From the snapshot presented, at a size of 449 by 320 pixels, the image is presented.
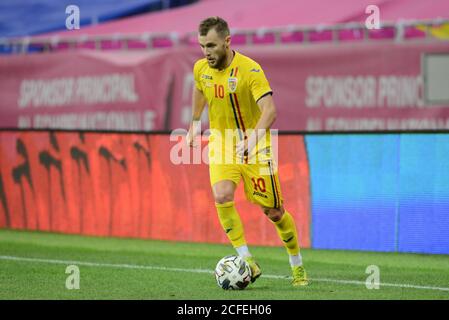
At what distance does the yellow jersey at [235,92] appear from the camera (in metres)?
10.3

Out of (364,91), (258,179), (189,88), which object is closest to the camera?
(258,179)

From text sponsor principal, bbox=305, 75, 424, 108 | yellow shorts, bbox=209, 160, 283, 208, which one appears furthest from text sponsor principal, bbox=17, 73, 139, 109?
yellow shorts, bbox=209, 160, 283, 208

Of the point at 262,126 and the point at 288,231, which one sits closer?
the point at 262,126

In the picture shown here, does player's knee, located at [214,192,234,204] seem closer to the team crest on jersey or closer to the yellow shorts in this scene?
the yellow shorts

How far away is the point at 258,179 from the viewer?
10.5 meters

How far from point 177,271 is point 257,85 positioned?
253 cm

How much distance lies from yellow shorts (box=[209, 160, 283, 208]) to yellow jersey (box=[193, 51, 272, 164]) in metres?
0.19

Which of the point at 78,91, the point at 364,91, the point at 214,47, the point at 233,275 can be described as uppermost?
the point at 78,91

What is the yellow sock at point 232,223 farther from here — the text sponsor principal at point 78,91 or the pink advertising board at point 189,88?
the text sponsor principal at point 78,91

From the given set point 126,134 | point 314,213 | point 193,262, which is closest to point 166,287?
point 193,262

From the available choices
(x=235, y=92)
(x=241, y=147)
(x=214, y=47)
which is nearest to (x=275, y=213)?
(x=241, y=147)

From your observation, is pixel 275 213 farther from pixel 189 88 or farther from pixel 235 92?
pixel 189 88

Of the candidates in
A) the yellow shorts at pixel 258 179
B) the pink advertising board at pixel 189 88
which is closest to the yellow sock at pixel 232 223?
the yellow shorts at pixel 258 179
